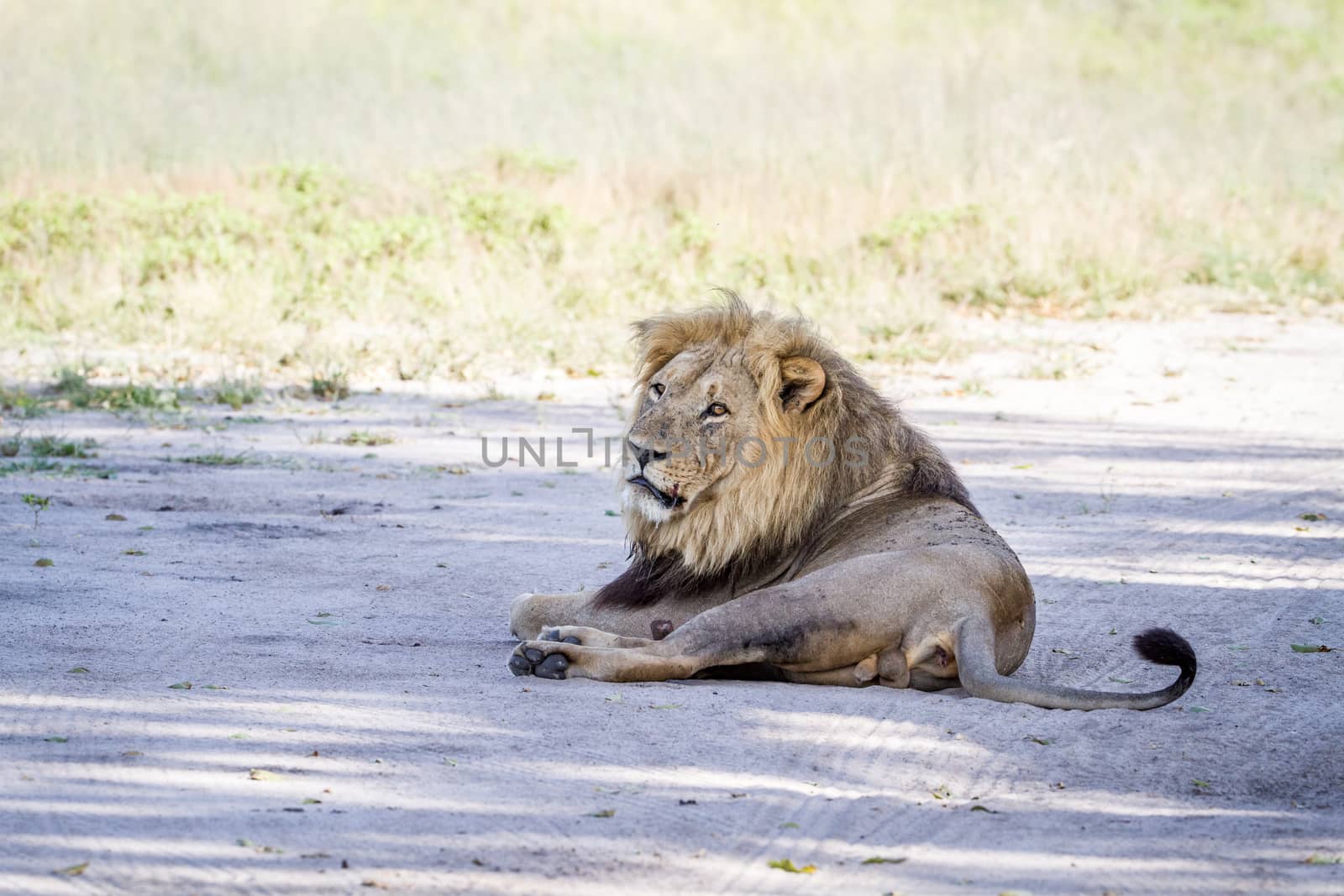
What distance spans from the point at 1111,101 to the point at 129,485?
1842 centimetres

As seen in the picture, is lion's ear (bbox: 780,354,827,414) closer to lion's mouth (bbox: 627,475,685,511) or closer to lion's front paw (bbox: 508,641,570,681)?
lion's mouth (bbox: 627,475,685,511)

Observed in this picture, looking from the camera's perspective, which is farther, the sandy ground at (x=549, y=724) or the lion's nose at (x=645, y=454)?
the lion's nose at (x=645, y=454)

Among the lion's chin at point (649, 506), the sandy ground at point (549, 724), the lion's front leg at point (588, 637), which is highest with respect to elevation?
the lion's chin at point (649, 506)

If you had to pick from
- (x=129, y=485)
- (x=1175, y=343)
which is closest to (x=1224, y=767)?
(x=129, y=485)

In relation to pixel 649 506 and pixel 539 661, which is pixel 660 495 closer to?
pixel 649 506

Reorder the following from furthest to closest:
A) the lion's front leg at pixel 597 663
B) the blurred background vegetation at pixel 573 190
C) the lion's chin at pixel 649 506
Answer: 1. the blurred background vegetation at pixel 573 190
2. the lion's chin at pixel 649 506
3. the lion's front leg at pixel 597 663

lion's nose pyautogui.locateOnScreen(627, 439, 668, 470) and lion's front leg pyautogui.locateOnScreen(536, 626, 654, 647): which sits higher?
lion's nose pyautogui.locateOnScreen(627, 439, 668, 470)

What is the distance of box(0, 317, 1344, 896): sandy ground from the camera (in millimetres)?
2861

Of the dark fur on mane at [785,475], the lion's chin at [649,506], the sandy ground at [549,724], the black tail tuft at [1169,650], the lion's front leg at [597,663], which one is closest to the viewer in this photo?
the sandy ground at [549,724]

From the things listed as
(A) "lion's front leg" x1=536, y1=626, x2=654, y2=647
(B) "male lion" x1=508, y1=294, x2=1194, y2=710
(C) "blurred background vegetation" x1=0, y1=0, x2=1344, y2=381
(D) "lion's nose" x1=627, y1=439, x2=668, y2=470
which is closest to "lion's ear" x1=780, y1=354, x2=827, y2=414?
(B) "male lion" x1=508, y1=294, x2=1194, y2=710

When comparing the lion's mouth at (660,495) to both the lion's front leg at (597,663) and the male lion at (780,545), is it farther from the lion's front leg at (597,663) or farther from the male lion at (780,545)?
the lion's front leg at (597,663)

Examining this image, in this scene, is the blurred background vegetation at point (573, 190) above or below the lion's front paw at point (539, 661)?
above

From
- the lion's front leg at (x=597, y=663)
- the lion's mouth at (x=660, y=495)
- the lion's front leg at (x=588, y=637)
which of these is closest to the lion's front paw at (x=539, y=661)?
the lion's front leg at (x=597, y=663)

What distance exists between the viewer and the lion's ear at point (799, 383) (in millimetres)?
4465
